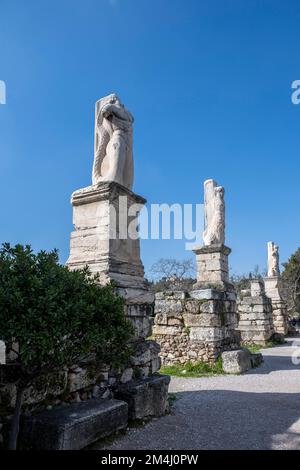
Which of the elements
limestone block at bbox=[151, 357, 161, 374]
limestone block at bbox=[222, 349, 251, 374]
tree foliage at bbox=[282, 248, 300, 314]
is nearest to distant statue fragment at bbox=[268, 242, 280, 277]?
limestone block at bbox=[222, 349, 251, 374]

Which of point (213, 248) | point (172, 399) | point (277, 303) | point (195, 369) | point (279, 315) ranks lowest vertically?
point (195, 369)

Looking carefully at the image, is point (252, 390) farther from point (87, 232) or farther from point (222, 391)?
point (87, 232)

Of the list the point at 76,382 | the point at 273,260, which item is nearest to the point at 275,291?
the point at 273,260

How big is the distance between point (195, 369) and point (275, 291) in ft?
32.7

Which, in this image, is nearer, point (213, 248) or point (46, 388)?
point (46, 388)

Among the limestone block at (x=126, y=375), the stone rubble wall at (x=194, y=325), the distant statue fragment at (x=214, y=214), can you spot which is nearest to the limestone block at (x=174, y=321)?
the stone rubble wall at (x=194, y=325)

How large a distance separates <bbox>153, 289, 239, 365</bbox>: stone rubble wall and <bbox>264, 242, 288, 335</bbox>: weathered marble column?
322 inches

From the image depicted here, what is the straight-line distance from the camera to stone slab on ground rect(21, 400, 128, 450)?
2.89 m

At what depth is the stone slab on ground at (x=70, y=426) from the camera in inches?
114

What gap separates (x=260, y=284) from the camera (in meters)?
14.7

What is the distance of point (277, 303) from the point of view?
16.7m

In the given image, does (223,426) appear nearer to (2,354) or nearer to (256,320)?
(2,354)

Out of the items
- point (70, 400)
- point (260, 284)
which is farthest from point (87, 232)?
point (260, 284)

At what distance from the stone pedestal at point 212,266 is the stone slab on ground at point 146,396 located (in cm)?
481
